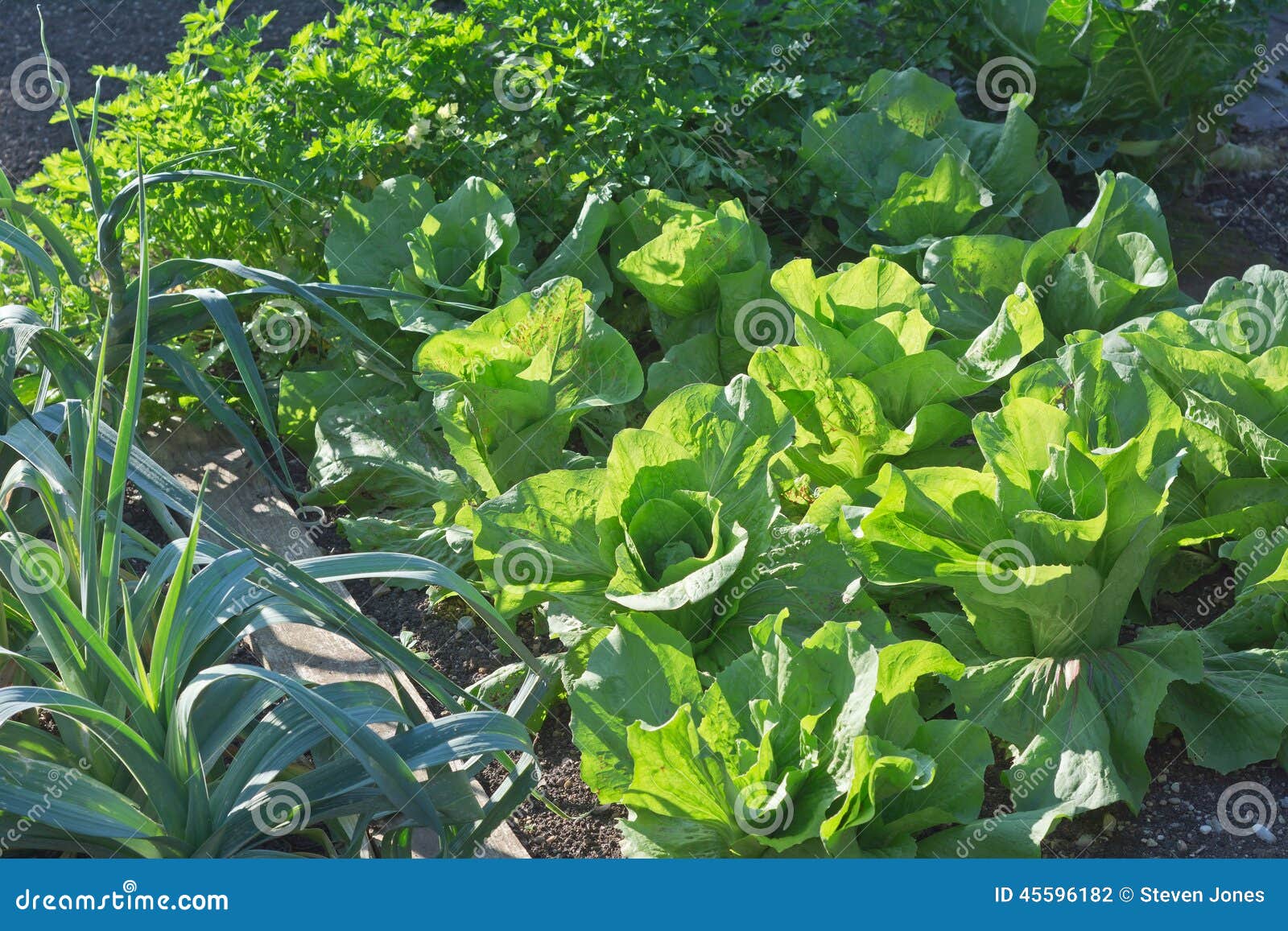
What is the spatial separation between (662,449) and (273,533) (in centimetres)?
107

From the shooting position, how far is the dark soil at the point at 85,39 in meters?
4.44

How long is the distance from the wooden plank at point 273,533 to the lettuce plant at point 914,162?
1.46 metres

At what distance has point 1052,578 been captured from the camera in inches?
75.0

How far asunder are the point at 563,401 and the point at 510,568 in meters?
0.44

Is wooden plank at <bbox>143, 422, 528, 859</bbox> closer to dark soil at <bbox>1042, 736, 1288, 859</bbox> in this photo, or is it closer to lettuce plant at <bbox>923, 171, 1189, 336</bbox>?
dark soil at <bbox>1042, 736, 1288, 859</bbox>

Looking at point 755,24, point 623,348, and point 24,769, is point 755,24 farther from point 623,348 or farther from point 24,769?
point 24,769

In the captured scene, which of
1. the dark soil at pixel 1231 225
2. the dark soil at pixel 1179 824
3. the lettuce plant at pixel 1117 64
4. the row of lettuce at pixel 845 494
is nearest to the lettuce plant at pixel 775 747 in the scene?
the row of lettuce at pixel 845 494

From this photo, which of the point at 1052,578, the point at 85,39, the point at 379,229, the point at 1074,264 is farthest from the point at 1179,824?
the point at 85,39

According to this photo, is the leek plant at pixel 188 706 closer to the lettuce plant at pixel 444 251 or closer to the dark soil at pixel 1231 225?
the lettuce plant at pixel 444 251

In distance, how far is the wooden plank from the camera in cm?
229

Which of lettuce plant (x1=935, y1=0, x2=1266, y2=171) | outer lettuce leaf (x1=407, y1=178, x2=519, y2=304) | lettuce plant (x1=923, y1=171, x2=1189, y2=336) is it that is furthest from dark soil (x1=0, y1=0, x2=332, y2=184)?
lettuce plant (x1=923, y1=171, x2=1189, y2=336)

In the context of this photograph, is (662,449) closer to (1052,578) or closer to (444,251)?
(1052,578)

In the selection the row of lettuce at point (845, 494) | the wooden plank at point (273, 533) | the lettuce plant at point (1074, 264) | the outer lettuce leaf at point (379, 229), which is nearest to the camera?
the row of lettuce at point (845, 494)

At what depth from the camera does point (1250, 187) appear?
3.71m
